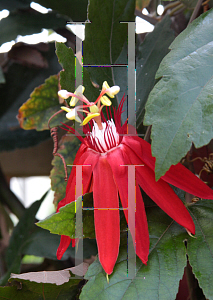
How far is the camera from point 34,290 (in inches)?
13.4

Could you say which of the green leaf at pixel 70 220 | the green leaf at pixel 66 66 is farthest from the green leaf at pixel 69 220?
the green leaf at pixel 66 66

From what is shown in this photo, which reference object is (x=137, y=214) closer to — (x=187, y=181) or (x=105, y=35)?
(x=187, y=181)

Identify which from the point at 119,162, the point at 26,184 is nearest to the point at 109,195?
the point at 119,162

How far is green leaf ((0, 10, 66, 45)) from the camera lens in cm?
57

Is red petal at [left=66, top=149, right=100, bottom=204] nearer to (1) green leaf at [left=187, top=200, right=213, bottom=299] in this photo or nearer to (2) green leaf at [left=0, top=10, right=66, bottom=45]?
(1) green leaf at [left=187, top=200, right=213, bottom=299]

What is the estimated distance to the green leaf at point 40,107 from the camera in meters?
0.51

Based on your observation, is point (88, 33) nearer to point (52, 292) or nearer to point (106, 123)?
point (106, 123)

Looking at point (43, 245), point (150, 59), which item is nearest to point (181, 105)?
point (150, 59)

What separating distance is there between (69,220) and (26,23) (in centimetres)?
45

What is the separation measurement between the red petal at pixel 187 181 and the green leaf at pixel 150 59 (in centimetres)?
14

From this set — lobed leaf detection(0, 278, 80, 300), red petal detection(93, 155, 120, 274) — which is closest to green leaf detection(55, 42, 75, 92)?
red petal detection(93, 155, 120, 274)

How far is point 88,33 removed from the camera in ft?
1.25

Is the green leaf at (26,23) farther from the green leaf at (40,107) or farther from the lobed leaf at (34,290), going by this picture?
the lobed leaf at (34,290)

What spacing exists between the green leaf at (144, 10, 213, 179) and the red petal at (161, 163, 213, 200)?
0.07 metres
